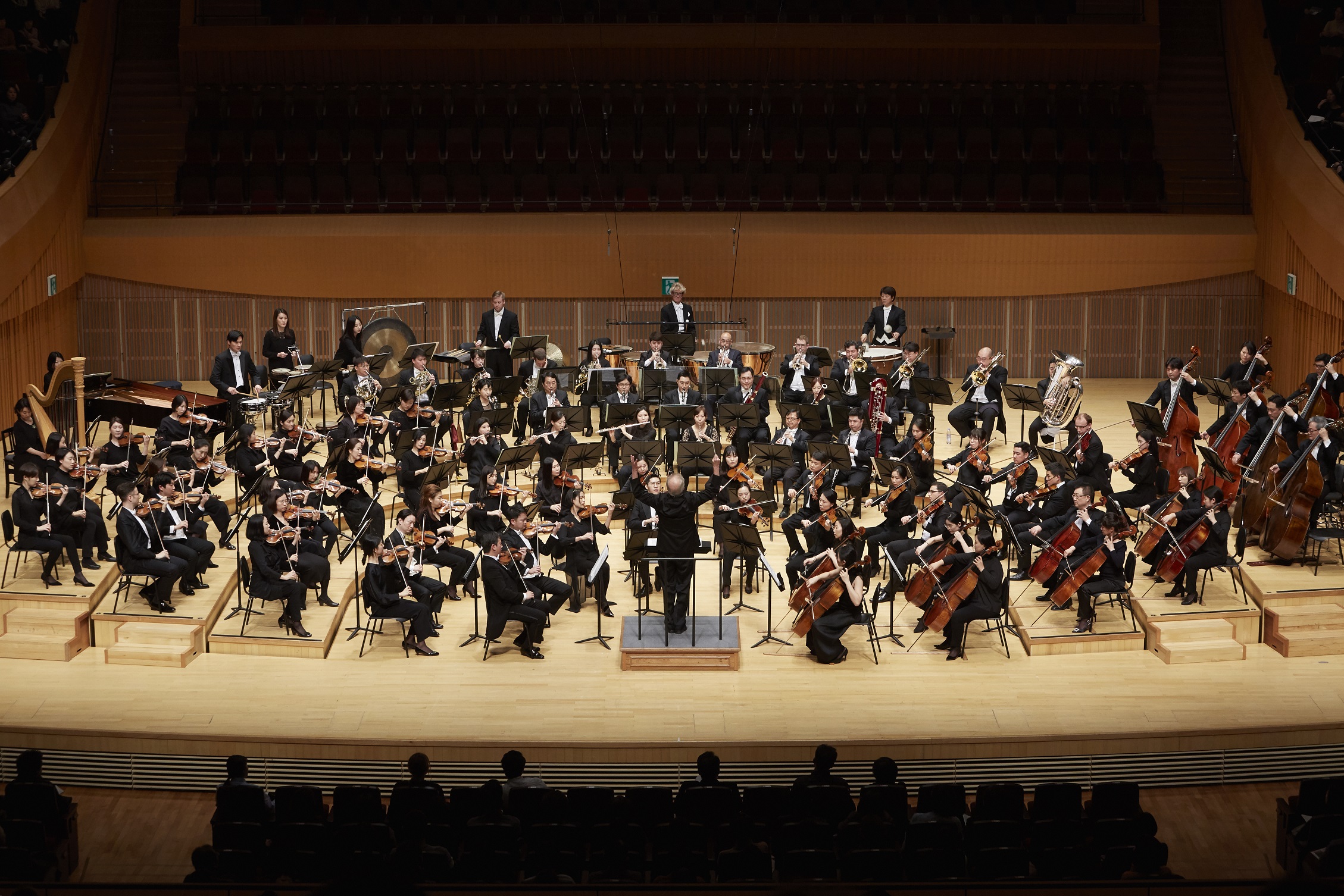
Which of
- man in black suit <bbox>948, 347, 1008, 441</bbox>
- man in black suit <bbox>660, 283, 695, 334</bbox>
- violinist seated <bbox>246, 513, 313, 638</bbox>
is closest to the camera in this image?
violinist seated <bbox>246, 513, 313, 638</bbox>

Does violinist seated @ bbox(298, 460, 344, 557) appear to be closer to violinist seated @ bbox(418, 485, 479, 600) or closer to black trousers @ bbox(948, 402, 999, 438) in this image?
violinist seated @ bbox(418, 485, 479, 600)

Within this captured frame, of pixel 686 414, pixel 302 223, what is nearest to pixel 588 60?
pixel 302 223

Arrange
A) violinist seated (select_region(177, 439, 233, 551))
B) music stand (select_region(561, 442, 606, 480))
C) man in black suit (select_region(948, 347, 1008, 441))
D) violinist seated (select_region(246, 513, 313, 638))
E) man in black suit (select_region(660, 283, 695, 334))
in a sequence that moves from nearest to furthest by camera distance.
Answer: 1. violinist seated (select_region(246, 513, 313, 638))
2. violinist seated (select_region(177, 439, 233, 551))
3. music stand (select_region(561, 442, 606, 480))
4. man in black suit (select_region(948, 347, 1008, 441))
5. man in black suit (select_region(660, 283, 695, 334))

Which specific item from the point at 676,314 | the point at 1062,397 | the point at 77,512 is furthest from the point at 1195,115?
the point at 77,512

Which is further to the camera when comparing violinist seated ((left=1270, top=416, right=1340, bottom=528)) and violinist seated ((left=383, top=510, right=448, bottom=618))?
violinist seated ((left=1270, top=416, right=1340, bottom=528))

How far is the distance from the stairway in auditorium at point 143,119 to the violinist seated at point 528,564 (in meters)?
7.80

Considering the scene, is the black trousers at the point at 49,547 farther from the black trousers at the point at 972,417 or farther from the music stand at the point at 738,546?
the black trousers at the point at 972,417

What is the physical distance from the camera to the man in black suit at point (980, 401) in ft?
37.4

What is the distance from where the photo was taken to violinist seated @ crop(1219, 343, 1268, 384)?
433 inches

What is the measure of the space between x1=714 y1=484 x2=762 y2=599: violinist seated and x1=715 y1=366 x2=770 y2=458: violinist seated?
1.27 m

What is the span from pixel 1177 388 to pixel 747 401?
314 cm

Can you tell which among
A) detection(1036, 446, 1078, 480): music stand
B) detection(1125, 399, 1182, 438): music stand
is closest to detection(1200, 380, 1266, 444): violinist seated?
detection(1125, 399, 1182, 438): music stand

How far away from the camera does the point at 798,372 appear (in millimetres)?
11531

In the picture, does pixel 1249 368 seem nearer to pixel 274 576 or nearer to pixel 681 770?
pixel 681 770
